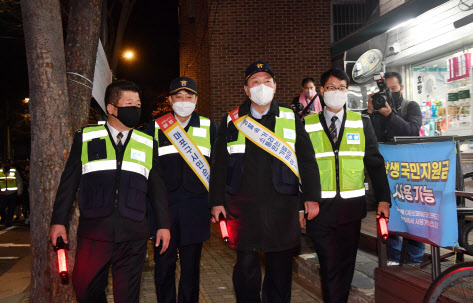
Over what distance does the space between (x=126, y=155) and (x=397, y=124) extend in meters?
3.52

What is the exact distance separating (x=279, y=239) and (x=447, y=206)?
1.29 m

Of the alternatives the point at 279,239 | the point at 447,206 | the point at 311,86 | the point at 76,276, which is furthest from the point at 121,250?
the point at 311,86

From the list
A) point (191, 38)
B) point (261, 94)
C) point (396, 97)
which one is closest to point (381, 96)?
point (396, 97)

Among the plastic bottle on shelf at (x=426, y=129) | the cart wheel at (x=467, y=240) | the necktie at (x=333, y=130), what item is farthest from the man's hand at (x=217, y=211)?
the plastic bottle on shelf at (x=426, y=129)

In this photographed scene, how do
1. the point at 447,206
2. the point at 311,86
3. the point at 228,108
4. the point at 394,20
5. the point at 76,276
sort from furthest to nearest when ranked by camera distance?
the point at 228,108, the point at 394,20, the point at 311,86, the point at 447,206, the point at 76,276

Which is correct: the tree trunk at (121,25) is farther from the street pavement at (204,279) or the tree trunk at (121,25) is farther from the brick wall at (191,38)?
the street pavement at (204,279)

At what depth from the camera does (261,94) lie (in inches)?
162

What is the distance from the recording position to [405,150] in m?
4.10

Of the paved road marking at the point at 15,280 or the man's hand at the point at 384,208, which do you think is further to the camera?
the paved road marking at the point at 15,280

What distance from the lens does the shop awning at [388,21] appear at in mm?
8289

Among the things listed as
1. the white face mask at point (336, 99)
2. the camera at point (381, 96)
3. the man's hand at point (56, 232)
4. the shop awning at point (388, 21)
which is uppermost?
the shop awning at point (388, 21)

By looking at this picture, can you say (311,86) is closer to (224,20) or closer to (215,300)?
(215,300)

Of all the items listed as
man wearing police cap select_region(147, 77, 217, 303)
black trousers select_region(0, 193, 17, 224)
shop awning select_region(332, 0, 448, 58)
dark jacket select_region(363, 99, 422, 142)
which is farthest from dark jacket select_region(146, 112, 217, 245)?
black trousers select_region(0, 193, 17, 224)

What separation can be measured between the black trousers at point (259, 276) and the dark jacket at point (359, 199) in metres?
0.43
